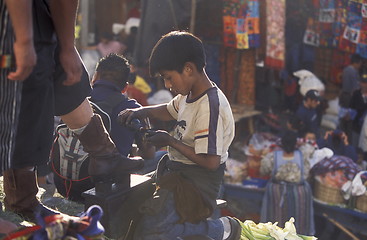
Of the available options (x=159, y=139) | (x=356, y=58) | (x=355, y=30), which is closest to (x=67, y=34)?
(x=159, y=139)

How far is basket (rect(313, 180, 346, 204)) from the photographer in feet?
20.1

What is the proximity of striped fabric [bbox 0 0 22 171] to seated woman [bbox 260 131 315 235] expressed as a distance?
14.3ft

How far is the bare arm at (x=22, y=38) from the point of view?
210 cm

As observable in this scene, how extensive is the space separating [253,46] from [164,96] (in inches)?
64.4

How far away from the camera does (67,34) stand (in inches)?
99.1

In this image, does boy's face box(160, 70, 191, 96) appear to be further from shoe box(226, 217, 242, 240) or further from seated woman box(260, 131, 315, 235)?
seated woman box(260, 131, 315, 235)

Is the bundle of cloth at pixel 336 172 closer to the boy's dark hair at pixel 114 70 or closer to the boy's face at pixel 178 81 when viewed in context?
the boy's dark hair at pixel 114 70

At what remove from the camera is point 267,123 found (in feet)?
28.0

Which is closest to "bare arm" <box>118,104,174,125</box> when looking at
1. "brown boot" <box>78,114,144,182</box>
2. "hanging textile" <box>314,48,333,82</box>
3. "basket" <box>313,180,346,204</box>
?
"brown boot" <box>78,114,144,182</box>

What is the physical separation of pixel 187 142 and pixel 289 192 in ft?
11.2

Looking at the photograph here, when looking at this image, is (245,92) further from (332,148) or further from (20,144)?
(20,144)

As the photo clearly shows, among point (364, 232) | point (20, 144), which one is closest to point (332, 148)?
point (364, 232)

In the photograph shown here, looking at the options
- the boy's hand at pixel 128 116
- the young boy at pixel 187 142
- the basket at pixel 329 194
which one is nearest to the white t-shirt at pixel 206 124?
the young boy at pixel 187 142

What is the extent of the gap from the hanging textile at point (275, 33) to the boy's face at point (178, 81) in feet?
16.8
